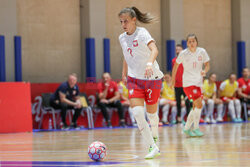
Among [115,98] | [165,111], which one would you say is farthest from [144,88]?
[165,111]

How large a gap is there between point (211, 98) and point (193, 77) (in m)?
7.12

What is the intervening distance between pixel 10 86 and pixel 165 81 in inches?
201

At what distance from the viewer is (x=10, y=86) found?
12.2 metres

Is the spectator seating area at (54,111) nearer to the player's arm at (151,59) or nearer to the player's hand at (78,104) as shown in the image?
the player's hand at (78,104)

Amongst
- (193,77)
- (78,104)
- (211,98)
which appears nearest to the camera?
(193,77)

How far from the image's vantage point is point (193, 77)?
919 cm

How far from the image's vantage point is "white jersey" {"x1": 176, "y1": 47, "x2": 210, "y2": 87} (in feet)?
30.1

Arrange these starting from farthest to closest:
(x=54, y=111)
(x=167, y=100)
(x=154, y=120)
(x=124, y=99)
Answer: (x=167, y=100) < (x=124, y=99) < (x=54, y=111) < (x=154, y=120)

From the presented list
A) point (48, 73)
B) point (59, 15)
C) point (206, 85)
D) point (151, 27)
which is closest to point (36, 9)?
point (59, 15)

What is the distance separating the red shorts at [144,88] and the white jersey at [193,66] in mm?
3381

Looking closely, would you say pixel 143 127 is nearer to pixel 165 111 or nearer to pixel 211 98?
pixel 165 111

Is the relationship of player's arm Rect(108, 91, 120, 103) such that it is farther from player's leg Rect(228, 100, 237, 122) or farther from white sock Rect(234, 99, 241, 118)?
white sock Rect(234, 99, 241, 118)

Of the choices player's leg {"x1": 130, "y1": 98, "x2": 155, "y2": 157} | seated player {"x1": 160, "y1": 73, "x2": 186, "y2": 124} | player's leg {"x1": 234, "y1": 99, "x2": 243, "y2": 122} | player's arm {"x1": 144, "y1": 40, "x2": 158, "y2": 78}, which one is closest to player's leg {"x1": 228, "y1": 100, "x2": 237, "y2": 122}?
player's leg {"x1": 234, "y1": 99, "x2": 243, "y2": 122}

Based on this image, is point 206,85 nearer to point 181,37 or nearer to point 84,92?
point 181,37
